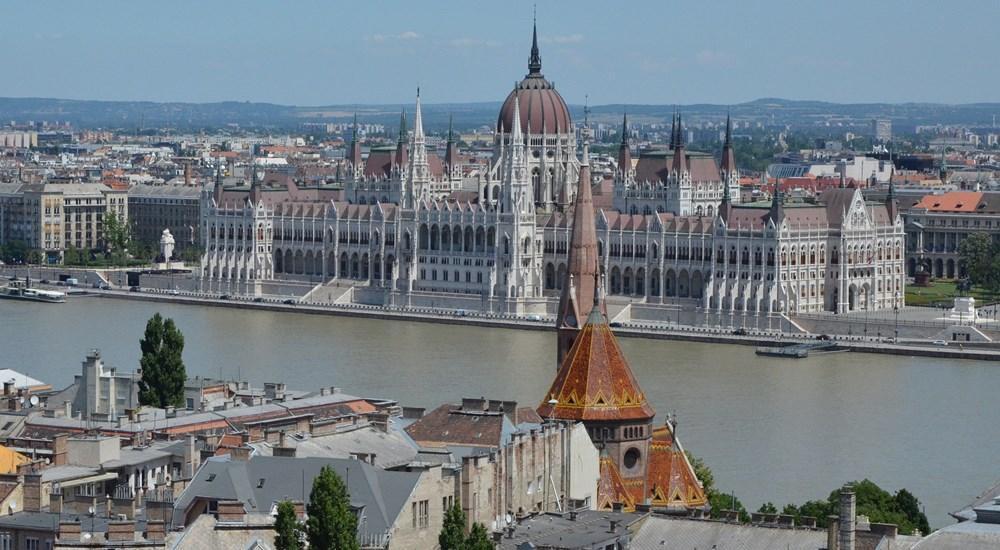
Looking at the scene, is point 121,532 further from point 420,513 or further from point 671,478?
point 671,478

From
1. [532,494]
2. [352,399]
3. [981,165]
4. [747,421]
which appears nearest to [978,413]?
[747,421]

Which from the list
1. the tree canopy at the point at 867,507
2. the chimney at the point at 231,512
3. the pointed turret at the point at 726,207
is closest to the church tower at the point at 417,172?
the pointed turret at the point at 726,207

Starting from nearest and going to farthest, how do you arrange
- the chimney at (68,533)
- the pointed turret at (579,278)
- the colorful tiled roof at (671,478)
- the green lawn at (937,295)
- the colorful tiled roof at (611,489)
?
the chimney at (68,533), the colorful tiled roof at (611,489), the colorful tiled roof at (671,478), the pointed turret at (579,278), the green lawn at (937,295)

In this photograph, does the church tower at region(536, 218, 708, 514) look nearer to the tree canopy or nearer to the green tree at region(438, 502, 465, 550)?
the tree canopy

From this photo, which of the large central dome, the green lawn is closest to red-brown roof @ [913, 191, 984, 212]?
Answer: the green lawn

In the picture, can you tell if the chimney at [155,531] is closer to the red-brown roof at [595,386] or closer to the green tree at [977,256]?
the red-brown roof at [595,386]
